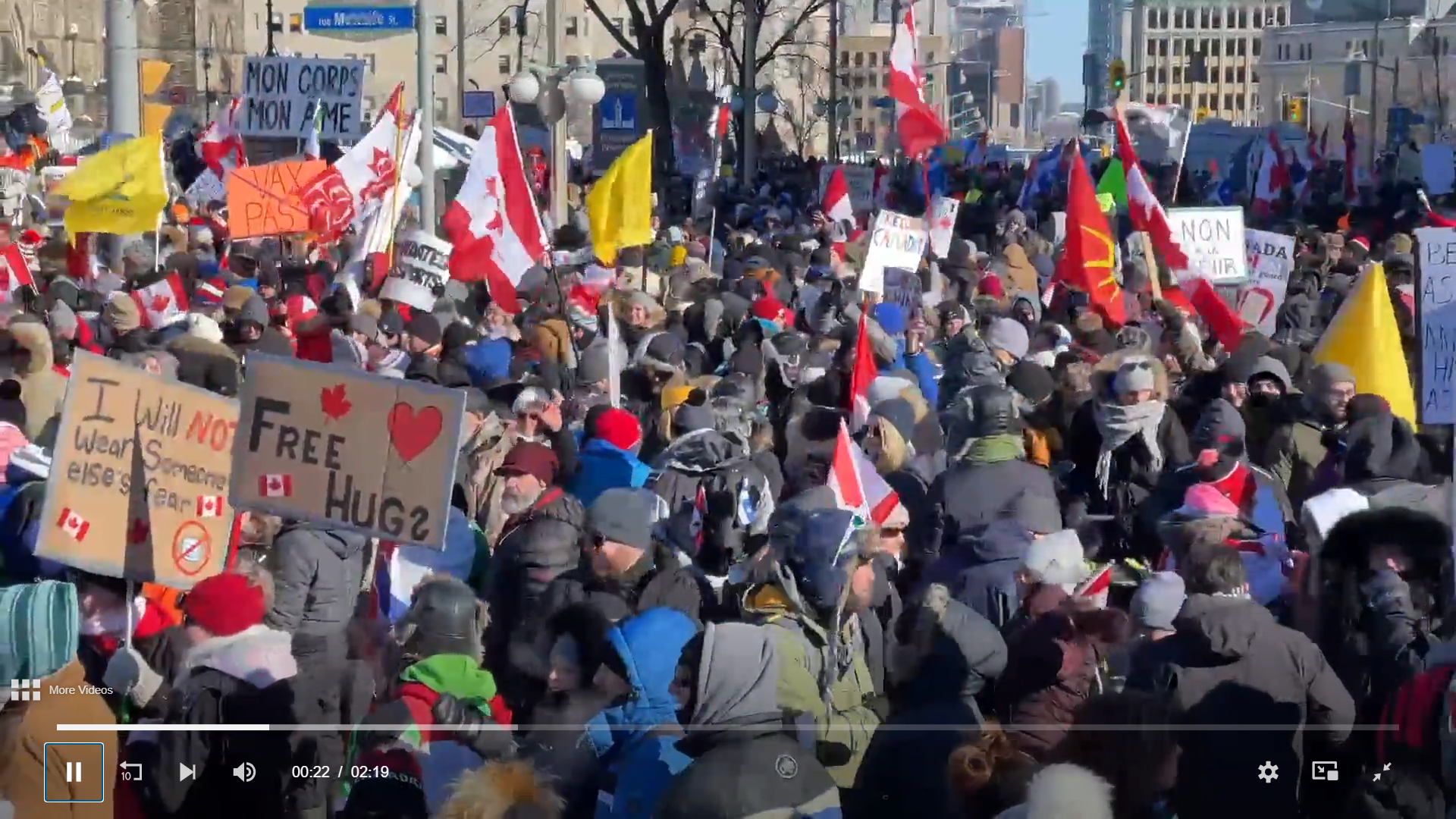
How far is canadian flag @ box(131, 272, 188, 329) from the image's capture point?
12.8 m

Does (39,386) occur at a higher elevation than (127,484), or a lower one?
lower

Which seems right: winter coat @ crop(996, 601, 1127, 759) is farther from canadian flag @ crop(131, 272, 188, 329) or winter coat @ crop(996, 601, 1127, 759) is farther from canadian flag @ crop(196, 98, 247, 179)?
canadian flag @ crop(196, 98, 247, 179)

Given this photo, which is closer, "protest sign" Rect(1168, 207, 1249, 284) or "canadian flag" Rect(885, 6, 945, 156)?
"protest sign" Rect(1168, 207, 1249, 284)

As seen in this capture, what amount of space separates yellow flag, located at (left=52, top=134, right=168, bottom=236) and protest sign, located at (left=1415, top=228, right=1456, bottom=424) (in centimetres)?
929

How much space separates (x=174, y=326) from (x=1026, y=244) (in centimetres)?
974

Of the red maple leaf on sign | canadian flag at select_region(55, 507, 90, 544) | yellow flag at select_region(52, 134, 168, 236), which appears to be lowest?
canadian flag at select_region(55, 507, 90, 544)

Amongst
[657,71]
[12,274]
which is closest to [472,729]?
[12,274]

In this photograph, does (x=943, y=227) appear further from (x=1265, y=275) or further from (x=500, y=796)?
(x=500, y=796)

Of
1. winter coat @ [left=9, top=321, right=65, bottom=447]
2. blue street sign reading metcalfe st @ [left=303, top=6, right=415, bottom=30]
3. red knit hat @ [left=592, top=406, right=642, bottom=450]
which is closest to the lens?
red knit hat @ [left=592, top=406, right=642, bottom=450]

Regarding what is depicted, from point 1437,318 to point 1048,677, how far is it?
7.53 ft

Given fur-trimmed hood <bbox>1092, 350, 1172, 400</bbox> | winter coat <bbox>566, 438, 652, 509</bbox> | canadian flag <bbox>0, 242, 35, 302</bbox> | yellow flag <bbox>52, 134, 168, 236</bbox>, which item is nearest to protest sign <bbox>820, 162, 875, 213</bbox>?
yellow flag <bbox>52, 134, 168, 236</bbox>

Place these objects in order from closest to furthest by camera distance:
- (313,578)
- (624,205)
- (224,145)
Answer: (313,578) → (624,205) → (224,145)

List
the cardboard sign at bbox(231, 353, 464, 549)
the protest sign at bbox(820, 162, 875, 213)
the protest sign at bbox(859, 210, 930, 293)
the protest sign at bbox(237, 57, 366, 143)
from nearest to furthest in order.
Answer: the cardboard sign at bbox(231, 353, 464, 549) < the protest sign at bbox(859, 210, 930, 293) < the protest sign at bbox(237, 57, 366, 143) < the protest sign at bbox(820, 162, 875, 213)

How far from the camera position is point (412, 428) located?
18.6 feet
